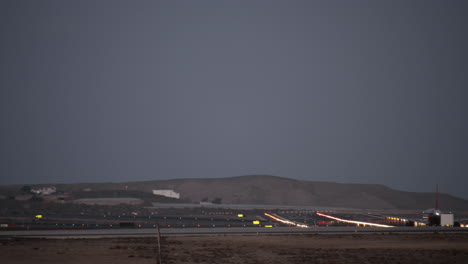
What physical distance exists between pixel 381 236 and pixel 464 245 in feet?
32.5

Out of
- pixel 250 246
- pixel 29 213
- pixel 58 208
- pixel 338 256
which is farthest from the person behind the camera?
pixel 58 208

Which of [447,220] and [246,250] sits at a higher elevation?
[447,220]

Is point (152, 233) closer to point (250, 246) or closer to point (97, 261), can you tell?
point (250, 246)

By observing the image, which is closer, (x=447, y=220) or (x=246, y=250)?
(x=246, y=250)

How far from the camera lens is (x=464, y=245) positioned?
50.6 metres

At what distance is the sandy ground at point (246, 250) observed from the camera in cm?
4003

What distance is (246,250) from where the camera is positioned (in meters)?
45.5

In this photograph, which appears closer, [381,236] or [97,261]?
[97,261]

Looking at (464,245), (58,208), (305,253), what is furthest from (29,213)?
(464,245)

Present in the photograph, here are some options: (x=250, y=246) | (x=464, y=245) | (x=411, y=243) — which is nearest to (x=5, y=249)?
(x=250, y=246)

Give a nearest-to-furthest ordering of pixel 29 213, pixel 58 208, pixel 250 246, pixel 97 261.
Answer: pixel 97 261 < pixel 250 246 < pixel 29 213 < pixel 58 208

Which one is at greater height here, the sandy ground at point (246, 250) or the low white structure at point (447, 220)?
the low white structure at point (447, 220)

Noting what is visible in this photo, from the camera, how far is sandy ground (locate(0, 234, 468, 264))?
131 feet

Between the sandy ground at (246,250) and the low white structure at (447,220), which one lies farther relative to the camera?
the low white structure at (447,220)
